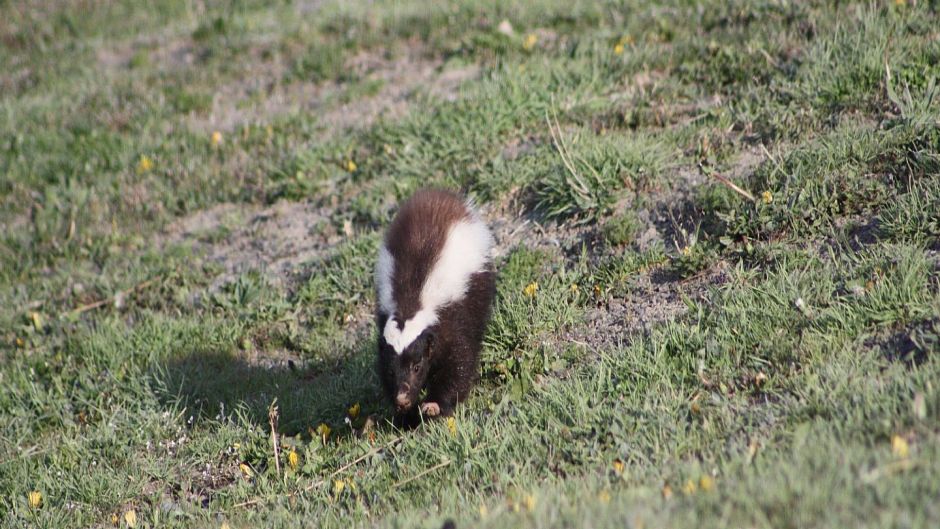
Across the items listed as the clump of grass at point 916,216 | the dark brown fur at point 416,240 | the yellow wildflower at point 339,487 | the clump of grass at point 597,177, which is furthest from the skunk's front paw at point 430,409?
the clump of grass at point 916,216

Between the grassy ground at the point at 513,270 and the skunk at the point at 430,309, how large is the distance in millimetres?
211

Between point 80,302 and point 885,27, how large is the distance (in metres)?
6.36

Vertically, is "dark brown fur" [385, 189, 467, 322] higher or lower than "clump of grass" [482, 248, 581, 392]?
higher

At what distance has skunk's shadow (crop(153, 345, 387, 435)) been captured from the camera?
5324 mm

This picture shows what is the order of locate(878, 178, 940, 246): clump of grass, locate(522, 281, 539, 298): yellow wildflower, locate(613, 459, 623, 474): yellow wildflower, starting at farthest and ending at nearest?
locate(522, 281, 539, 298): yellow wildflower < locate(878, 178, 940, 246): clump of grass < locate(613, 459, 623, 474): yellow wildflower

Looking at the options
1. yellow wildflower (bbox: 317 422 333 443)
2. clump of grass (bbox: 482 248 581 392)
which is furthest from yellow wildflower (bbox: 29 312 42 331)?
clump of grass (bbox: 482 248 581 392)

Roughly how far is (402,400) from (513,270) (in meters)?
1.43

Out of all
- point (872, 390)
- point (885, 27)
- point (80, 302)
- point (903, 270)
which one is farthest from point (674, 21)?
point (80, 302)

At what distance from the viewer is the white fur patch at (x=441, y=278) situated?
187 inches

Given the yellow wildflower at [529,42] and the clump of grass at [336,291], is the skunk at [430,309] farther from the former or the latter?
the yellow wildflower at [529,42]

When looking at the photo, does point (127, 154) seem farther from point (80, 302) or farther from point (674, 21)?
point (674, 21)

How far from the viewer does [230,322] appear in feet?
20.9

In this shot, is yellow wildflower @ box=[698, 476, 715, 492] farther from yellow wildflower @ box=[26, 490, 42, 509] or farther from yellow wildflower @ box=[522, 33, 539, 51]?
yellow wildflower @ box=[522, 33, 539, 51]

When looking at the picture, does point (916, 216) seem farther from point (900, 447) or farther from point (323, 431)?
point (323, 431)
